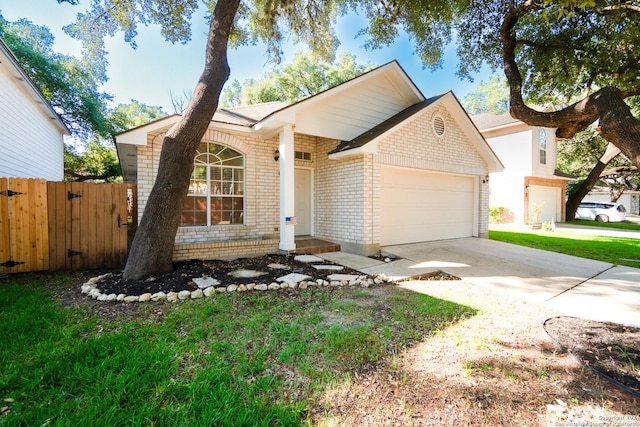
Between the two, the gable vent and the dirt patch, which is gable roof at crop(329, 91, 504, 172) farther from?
the dirt patch

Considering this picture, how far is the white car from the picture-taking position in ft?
69.0

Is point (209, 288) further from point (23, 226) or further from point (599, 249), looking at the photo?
point (599, 249)

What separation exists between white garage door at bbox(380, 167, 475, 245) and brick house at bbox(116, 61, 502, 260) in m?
0.03

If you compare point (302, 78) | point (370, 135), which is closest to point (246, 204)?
point (370, 135)

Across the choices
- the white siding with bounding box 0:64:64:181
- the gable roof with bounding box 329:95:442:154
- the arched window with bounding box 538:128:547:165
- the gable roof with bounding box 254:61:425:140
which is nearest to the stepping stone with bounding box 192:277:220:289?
the gable roof with bounding box 254:61:425:140

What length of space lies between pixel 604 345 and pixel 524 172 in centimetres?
1694

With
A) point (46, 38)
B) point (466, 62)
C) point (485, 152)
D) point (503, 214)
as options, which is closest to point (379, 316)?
point (466, 62)

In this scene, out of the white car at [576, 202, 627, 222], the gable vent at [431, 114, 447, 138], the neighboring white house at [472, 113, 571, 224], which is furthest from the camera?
the white car at [576, 202, 627, 222]

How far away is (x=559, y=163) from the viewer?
95.2 feet

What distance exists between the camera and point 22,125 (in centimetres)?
871

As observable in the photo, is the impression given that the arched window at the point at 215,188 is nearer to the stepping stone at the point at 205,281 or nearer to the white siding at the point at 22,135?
the stepping stone at the point at 205,281

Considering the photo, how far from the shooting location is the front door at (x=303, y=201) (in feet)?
30.2

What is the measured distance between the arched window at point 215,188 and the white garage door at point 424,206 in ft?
13.8

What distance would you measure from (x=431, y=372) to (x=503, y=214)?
18.1m
